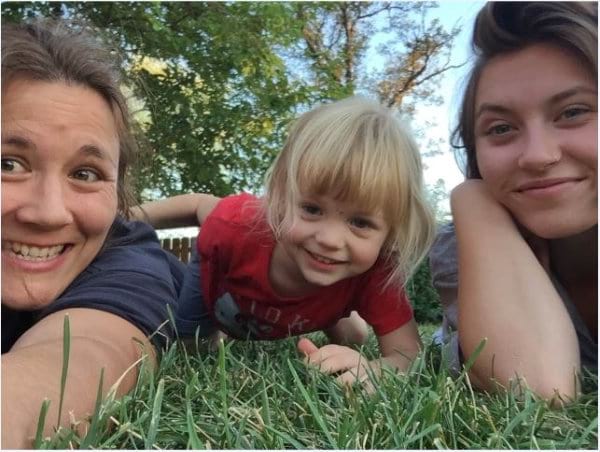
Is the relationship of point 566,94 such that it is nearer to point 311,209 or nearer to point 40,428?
point 311,209

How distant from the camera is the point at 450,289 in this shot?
219 cm

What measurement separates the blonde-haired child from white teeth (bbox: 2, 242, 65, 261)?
23.1 inches

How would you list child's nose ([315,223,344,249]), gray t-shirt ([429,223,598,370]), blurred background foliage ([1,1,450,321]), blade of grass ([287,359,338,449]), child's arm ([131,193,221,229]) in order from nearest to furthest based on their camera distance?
1. blade of grass ([287,359,338,449])
2. gray t-shirt ([429,223,598,370])
3. child's nose ([315,223,344,249])
4. child's arm ([131,193,221,229])
5. blurred background foliage ([1,1,450,321])

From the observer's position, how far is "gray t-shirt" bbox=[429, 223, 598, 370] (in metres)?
1.82

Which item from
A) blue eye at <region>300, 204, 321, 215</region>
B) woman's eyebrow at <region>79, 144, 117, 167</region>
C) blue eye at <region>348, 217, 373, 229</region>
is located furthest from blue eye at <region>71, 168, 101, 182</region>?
blue eye at <region>348, 217, 373, 229</region>

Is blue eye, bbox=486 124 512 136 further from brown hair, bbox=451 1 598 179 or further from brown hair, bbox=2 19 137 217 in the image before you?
brown hair, bbox=2 19 137 217

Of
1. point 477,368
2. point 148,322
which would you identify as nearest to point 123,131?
point 148,322

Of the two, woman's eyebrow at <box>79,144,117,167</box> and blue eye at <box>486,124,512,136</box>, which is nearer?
woman's eyebrow at <box>79,144,117,167</box>

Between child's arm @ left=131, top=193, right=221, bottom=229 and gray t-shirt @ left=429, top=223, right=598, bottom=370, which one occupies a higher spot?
child's arm @ left=131, top=193, right=221, bottom=229

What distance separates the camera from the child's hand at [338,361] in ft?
5.12

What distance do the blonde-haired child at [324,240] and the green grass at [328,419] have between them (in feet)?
1.82

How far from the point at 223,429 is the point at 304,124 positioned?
156 centimetres

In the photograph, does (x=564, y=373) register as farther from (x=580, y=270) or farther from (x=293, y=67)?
(x=293, y=67)

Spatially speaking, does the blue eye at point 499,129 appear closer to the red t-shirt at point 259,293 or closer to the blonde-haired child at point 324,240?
the blonde-haired child at point 324,240
